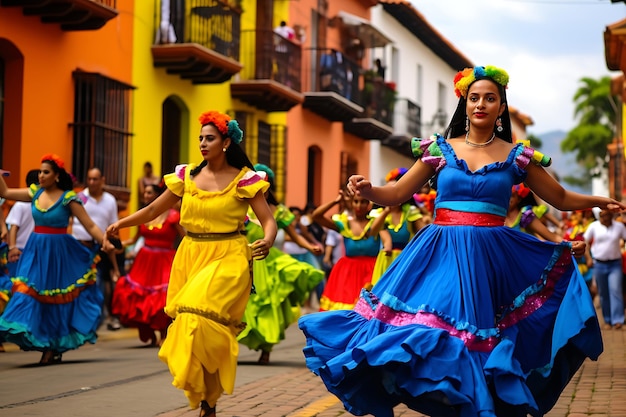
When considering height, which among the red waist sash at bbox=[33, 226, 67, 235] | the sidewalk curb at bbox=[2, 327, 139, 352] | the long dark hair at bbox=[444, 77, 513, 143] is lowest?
the sidewalk curb at bbox=[2, 327, 139, 352]

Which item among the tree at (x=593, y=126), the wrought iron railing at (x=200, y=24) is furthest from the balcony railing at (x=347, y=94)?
the tree at (x=593, y=126)

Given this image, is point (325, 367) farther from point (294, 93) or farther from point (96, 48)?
point (294, 93)

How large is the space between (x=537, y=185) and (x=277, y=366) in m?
5.47

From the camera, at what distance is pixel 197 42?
871 inches

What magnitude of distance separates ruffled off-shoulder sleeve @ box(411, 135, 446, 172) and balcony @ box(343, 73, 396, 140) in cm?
2619

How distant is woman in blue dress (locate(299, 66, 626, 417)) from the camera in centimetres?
607

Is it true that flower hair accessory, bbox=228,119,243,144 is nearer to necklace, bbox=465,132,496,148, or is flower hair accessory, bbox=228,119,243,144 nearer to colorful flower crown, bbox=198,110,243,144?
colorful flower crown, bbox=198,110,243,144

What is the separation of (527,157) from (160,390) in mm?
4073

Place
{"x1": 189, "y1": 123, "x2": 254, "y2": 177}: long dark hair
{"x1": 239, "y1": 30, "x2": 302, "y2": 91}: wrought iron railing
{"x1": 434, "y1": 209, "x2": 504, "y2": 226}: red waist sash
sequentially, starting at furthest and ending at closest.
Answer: {"x1": 239, "y1": 30, "x2": 302, "y2": 91}: wrought iron railing < {"x1": 189, "y1": 123, "x2": 254, "y2": 177}: long dark hair < {"x1": 434, "y1": 209, "x2": 504, "y2": 226}: red waist sash

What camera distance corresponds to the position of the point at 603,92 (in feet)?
249

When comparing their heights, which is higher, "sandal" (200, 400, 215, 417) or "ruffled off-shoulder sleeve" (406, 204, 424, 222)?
"ruffled off-shoulder sleeve" (406, 204, 424, 222)

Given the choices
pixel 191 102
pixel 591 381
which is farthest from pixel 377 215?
pixel 191 102

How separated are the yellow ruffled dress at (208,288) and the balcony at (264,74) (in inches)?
657

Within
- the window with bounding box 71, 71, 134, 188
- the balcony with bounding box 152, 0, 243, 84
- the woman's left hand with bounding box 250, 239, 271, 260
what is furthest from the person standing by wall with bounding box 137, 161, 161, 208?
the woman's left hand with bounding box 250, 239, 271, 260
